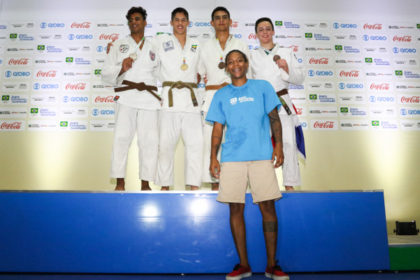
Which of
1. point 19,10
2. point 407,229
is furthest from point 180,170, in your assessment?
point 19,10

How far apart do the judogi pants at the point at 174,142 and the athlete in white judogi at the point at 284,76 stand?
2.75 feet

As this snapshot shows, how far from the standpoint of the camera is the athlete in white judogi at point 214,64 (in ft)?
10.4

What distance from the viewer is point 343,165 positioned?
499 centimetres

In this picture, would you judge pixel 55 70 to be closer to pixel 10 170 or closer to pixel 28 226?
pixel 10 170

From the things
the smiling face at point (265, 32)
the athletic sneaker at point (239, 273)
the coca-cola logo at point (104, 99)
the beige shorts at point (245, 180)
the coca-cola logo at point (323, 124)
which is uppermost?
the smiling face at point (265, 32)

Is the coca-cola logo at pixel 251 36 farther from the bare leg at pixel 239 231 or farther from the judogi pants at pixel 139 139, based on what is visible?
the bare leg at pixel 239 231

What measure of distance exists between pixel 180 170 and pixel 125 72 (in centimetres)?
202

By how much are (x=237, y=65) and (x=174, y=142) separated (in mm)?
1039

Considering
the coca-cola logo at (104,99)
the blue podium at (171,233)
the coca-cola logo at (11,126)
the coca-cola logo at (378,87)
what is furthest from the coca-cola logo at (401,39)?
the coca-cola logo at (11,126)

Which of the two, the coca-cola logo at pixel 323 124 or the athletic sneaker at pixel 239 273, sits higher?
the coca-cola logo at pixel 323 124

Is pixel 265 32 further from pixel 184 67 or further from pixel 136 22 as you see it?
pixel 136 22

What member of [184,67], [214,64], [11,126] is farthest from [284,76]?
[11,126]

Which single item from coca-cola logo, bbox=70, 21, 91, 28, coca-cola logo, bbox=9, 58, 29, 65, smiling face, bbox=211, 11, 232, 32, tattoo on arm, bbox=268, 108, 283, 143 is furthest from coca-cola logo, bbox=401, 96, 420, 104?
coca-cola logo, bbox=9, 58, 29, 65

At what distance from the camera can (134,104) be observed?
10.5 feet
